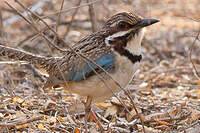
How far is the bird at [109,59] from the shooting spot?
4238 mm

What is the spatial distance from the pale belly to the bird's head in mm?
108

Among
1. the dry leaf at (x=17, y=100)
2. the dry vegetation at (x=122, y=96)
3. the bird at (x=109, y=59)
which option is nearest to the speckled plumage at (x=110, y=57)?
the bird at (x=109, y=59)

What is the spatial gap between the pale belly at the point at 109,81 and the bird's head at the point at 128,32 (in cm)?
11

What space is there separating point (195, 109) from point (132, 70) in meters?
1.30

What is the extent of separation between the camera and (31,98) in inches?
216

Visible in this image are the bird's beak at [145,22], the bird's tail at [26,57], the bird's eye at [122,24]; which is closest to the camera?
the bird's beak at [145,22]

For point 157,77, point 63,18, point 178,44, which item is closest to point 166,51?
point 178,44

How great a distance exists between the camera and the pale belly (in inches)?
167

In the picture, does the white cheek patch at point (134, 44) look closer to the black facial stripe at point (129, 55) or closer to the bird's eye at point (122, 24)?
the black facial stripe at point (129, 55)

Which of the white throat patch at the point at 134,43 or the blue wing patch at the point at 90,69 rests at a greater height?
the white throat patch at the point at 134,43

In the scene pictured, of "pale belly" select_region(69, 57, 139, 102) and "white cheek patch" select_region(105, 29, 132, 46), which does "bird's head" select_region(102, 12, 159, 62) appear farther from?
"pale belly" select_region(69, 57, 139, 102)

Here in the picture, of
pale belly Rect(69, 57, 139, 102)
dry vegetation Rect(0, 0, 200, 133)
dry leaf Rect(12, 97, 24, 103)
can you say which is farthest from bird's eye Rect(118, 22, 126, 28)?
dry leaf Rect(12, 97, 24, 103)

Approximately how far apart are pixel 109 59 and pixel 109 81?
9.2 inches

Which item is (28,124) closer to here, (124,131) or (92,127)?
(92,127)
